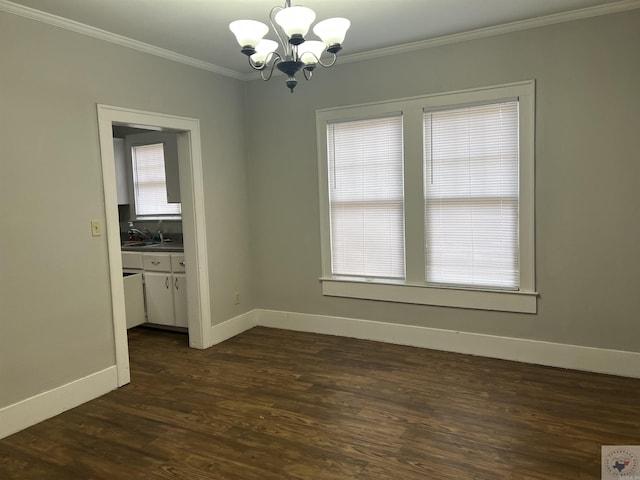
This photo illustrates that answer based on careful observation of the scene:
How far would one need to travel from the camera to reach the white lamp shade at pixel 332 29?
2389 millimetres

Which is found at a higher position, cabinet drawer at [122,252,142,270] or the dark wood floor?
cabinet drawer at [122,252,142,270]

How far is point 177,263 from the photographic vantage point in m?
Result: 4.78

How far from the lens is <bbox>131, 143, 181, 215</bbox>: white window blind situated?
5.73 metres

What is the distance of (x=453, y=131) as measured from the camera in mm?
3965

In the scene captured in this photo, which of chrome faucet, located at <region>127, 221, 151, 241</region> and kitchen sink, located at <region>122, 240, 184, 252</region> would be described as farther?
chrome faucet, located at <region>127, 221, 151, 241</region>

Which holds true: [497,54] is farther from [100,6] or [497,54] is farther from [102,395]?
[102,395]

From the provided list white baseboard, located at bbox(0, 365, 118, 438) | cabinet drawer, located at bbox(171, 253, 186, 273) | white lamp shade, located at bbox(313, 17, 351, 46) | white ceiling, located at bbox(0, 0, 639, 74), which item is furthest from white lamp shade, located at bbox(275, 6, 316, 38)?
cabinet drawer, located at bbox(171, 253, 186, 273)

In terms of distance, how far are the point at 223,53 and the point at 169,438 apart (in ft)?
10.2

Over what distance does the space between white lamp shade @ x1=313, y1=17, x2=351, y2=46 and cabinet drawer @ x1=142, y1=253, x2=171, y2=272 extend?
3.11m

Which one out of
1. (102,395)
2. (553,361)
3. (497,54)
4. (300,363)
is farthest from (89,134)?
(553,361)

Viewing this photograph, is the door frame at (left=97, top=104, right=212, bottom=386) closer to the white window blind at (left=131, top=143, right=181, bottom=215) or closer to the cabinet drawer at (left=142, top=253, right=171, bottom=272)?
the cabinet drawer at (left=142, top=253, right=171, bottom=272)

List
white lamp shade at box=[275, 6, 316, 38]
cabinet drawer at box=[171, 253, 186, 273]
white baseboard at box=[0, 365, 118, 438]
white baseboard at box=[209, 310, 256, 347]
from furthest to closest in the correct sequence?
cabinet drawer at box=[171, 253, 186, 273] → white baseboard at box=[209, 310, 256, 347] → white baseboard at box=[0, 365, 118, 438] → white lamp shade at box=[275, 6, 316, 38]

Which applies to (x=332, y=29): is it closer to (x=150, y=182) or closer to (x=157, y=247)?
(x=157, y=247)

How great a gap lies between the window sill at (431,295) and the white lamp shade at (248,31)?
2.60 m
